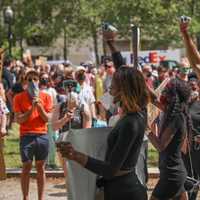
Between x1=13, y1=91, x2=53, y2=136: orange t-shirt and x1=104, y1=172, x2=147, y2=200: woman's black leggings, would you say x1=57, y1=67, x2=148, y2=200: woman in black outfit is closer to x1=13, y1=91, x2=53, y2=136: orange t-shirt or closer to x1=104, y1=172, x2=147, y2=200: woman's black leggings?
x1=104, y1=172, x2=147, y2=200: woman's black leggings

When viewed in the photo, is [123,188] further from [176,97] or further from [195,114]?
[195,114]

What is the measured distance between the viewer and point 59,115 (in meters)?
8.77

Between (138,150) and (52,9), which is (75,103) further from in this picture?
(52,9)

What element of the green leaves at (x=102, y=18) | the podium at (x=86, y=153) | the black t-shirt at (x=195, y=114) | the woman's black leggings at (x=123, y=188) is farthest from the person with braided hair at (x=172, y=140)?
the green leaves at (x=102, y=18)

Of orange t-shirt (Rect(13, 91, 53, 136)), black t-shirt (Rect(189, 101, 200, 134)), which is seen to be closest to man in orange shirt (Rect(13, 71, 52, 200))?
orange t-shirt (Rect(13, 91, 53, 136))

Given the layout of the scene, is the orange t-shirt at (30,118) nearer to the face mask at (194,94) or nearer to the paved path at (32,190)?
the paved path at (32,190)

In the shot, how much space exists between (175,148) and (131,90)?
6.48 feet

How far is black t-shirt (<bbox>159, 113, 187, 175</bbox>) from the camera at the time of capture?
20.9ft

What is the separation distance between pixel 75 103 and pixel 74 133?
153 inches

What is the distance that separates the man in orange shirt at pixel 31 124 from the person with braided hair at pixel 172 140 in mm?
2121

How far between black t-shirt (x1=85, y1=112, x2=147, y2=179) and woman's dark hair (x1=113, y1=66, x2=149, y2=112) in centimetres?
6

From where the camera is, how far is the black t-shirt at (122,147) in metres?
4.39

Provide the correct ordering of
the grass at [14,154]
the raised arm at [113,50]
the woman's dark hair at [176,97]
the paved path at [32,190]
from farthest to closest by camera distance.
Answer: the grass at [14,154], the paved path at [32,190], the woman's dark hair at [176,97], the raised arm at [113,50]

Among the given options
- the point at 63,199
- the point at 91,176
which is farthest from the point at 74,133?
the point at 63,199
